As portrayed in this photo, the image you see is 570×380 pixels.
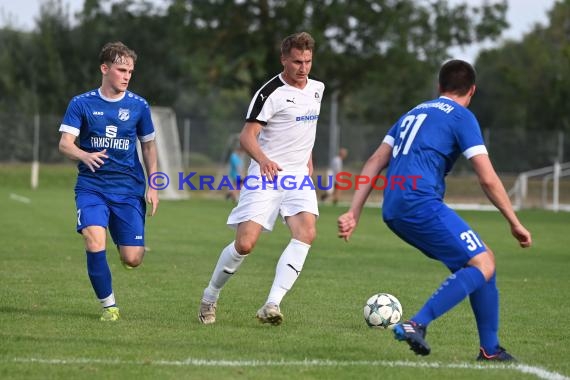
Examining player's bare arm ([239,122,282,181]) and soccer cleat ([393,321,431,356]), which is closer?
soccer cleat ([393,321,431,356])

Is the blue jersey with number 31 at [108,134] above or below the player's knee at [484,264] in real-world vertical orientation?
above

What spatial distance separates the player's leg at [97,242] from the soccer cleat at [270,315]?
3.78 feet

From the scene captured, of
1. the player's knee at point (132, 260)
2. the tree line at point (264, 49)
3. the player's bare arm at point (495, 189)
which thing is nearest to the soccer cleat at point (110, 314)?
the player's knee at point (132, 260)

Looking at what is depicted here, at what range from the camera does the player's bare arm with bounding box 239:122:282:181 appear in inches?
299

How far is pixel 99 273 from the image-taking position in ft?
25.9

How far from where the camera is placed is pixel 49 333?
23.6 feet

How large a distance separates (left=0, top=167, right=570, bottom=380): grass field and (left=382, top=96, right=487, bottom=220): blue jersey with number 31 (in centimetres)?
99

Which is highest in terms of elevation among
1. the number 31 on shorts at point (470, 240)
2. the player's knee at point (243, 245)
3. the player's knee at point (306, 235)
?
the number 31 on shorts at point (470, 240)

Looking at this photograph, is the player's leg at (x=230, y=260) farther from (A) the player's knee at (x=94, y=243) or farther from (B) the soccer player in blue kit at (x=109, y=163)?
(A) the player's knee at (x=94, y=243)

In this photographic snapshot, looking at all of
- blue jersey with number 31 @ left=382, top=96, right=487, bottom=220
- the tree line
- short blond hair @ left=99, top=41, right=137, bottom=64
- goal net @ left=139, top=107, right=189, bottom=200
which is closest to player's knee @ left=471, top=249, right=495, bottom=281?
blue jersey with number 31 @ left=382, top=96, right=487, bottom=220

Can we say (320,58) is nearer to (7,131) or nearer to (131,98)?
(7,131)

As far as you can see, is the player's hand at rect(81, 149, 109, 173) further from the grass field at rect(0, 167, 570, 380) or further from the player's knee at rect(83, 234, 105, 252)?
the grass field at rect(0, 167, 570, 380)

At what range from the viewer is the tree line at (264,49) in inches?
1836

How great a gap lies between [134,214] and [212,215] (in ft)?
55.3
